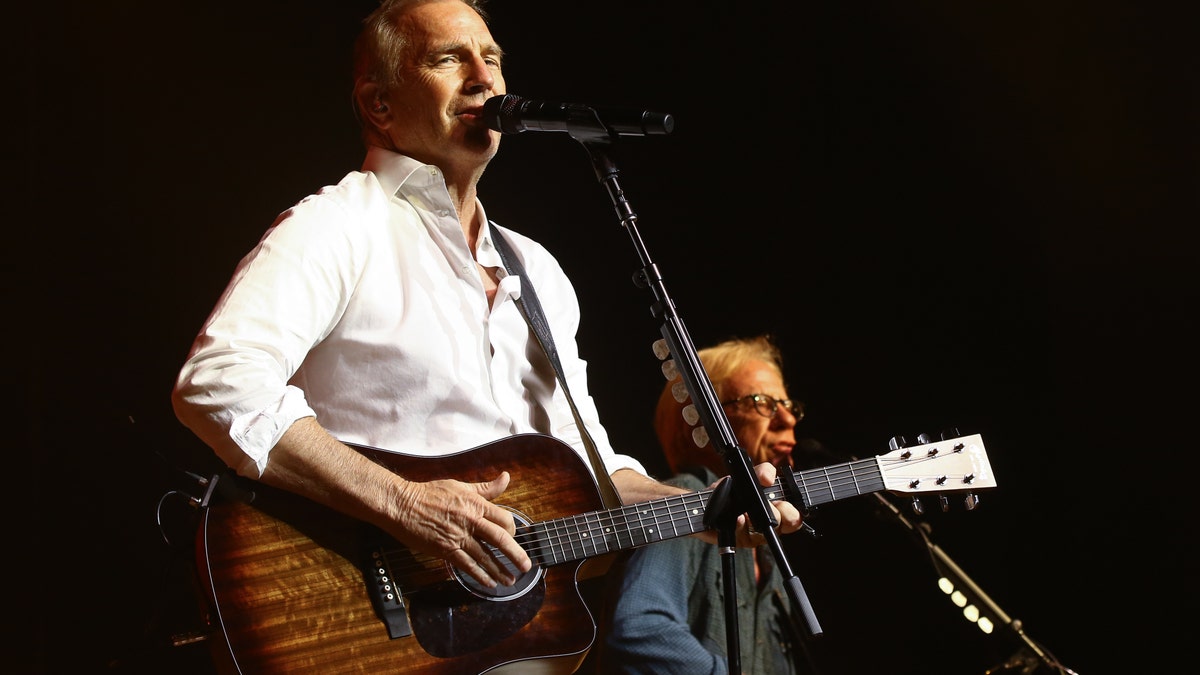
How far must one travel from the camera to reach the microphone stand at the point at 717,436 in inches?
57.1

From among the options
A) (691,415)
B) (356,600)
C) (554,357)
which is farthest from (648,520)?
(356,600)

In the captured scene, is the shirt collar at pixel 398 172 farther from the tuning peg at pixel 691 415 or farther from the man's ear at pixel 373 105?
the tuning peg at pixel 691 415

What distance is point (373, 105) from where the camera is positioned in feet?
7.50

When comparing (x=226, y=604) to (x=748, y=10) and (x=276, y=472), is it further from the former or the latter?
(x=748, y=10)

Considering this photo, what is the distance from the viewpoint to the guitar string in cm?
180

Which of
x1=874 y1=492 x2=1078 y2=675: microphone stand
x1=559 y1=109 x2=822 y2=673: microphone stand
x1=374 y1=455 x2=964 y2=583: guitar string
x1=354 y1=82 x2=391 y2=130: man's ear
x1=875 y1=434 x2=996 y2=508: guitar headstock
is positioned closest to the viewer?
x1=559 y1=109 x2=822 y2=673: microphone stand

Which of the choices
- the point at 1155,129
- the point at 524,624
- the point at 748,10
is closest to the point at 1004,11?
the point at 1155,129

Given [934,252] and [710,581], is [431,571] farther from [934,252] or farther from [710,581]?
[934,252]

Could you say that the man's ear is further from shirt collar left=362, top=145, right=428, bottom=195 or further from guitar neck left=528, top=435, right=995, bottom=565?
guitar neck left=528, top=435, right=995, bottom=565

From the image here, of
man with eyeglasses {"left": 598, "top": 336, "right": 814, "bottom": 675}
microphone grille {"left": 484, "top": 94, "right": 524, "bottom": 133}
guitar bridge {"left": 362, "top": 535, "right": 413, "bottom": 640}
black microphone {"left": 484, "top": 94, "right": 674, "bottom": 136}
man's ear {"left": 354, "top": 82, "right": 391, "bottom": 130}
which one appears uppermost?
man's ear {"left": 354, "top": 82, "right": 391, "bottom": 130}

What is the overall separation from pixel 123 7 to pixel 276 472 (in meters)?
1.71

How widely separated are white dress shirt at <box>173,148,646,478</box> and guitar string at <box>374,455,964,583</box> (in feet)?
0.62

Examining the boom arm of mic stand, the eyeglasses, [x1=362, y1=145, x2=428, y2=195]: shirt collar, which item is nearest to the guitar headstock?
the boom arm of mic stand

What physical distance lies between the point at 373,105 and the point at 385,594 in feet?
4.13
